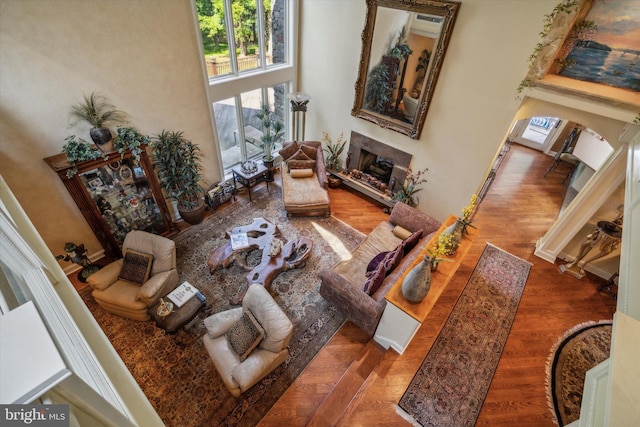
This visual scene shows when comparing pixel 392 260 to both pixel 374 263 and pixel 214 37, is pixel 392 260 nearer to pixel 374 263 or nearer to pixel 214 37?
pixel 374 263

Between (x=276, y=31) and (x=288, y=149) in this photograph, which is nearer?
(x=276, y=31)

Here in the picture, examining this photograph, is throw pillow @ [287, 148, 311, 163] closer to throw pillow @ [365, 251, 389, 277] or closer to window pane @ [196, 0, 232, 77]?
window pane @ [196, 0, 232, 77]

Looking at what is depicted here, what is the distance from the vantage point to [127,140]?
388cm

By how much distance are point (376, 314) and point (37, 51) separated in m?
4.76

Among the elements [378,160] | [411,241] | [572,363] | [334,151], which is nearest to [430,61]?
[378,160]

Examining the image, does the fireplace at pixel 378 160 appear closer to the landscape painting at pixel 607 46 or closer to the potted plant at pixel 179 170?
the landscape painting at pixel 607 46

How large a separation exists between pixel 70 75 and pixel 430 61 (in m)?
4.89

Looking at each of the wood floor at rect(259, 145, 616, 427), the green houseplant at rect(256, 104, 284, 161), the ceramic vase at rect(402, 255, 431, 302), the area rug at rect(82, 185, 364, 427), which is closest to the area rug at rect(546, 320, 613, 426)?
the wood floor at rect(259, 145, 616, 427)

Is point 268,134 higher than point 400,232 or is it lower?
higher

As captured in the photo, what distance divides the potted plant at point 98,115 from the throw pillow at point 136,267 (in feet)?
4.81

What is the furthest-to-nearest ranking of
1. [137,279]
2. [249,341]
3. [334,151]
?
[334,151] < [137,279] < [249,341]

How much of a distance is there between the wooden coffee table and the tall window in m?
3.24

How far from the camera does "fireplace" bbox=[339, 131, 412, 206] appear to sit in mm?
5602

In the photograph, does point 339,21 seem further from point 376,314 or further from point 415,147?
point 376,314
